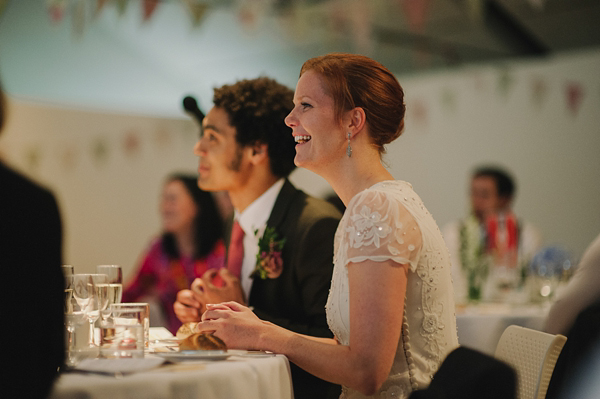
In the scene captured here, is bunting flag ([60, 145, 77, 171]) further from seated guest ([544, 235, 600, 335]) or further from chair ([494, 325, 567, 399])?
chair ([494, 325, 567, 399])

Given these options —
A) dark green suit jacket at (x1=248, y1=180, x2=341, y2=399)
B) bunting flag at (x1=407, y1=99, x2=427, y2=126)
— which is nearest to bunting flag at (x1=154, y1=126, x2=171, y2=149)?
bunting flag at (x1=407, y1=99, x2=427, y2=126)

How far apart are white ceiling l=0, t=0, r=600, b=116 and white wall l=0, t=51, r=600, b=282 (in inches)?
13.9

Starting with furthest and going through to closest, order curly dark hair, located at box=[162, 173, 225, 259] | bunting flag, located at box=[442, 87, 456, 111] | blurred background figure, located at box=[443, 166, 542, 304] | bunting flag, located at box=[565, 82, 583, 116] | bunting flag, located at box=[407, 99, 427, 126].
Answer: bunting flag, located at box=[407, 99, 427, 126], bunting flag, located at box=[442, 87, 456, 111], bunting flag, located at box=[565, 82, 583, 116], curly dark hair, located at box=[162, 173, 225, 259], blurred background figure, located at box=[443, 166, 542, 304]

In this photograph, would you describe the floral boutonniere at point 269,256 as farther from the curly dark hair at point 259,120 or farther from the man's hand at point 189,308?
the curly dark hair at point 259,120

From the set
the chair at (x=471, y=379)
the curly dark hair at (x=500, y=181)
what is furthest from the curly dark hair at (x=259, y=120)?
the curly dark hair at (x=500, y=181)

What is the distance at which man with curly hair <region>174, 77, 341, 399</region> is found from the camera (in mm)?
2322

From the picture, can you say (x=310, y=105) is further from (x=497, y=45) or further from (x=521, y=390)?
(x=497, y=45)

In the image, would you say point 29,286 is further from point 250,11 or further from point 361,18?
point 250,11

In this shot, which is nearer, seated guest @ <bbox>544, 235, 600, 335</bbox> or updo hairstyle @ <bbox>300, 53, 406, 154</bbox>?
updo hairstyle @ <bbox>300, 53, 406, 154</bbox>

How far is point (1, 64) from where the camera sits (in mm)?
7496

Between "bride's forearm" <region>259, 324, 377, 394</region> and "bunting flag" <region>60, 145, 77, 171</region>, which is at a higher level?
"bunting flag" <region>60, 145, 77, 171</region>

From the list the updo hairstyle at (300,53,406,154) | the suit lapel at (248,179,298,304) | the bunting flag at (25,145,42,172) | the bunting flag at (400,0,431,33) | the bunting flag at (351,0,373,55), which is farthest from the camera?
the bunting flag at (25,145,42,172)

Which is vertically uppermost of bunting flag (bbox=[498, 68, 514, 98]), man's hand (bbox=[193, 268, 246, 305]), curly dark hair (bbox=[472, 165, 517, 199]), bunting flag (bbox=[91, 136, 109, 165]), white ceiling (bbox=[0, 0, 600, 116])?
white ceiling (bbox=[0, 0, 600, 116])

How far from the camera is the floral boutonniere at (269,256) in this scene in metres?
2.41
